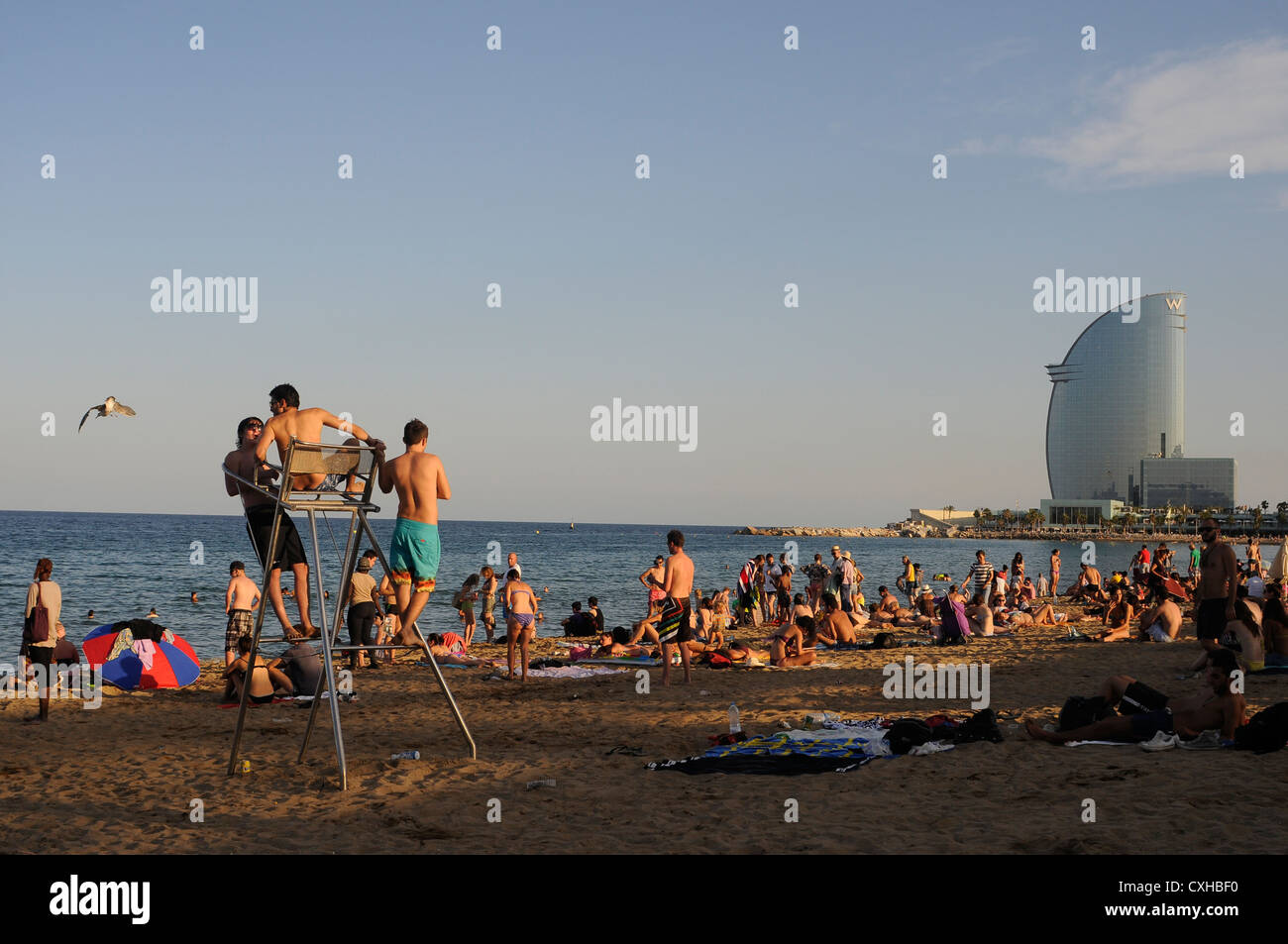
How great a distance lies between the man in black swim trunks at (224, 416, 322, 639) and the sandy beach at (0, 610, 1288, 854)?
4.12 ft

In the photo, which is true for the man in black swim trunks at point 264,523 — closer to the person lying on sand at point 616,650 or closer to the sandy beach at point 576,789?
the sandy beach at point 576,789

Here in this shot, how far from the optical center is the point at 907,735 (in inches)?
307

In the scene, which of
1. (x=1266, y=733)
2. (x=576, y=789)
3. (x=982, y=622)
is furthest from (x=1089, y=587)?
→ (x=576, y=789)

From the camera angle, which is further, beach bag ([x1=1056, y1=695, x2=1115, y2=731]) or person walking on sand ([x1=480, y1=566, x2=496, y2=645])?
person walking on sand ([x1=480, y1=566, x2=496, y2=645])

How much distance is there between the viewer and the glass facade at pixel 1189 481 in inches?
6718

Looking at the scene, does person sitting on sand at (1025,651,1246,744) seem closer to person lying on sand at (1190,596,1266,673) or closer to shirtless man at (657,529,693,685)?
person lying on sand at (1190,596,1266,673)

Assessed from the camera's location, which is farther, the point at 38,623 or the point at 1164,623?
the point at 1164,623

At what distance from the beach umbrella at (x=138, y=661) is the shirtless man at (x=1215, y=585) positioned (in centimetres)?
1143

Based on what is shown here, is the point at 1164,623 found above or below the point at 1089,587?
above

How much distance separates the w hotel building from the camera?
174m

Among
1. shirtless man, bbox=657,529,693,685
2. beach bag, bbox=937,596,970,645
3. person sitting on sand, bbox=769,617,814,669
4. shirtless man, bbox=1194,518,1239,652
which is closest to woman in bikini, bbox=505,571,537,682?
shirtless man, bbox=657,529,693,685

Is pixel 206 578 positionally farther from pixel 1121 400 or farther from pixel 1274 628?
pixel 1121 400

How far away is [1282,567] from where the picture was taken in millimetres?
21812

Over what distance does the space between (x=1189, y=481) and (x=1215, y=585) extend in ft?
605
